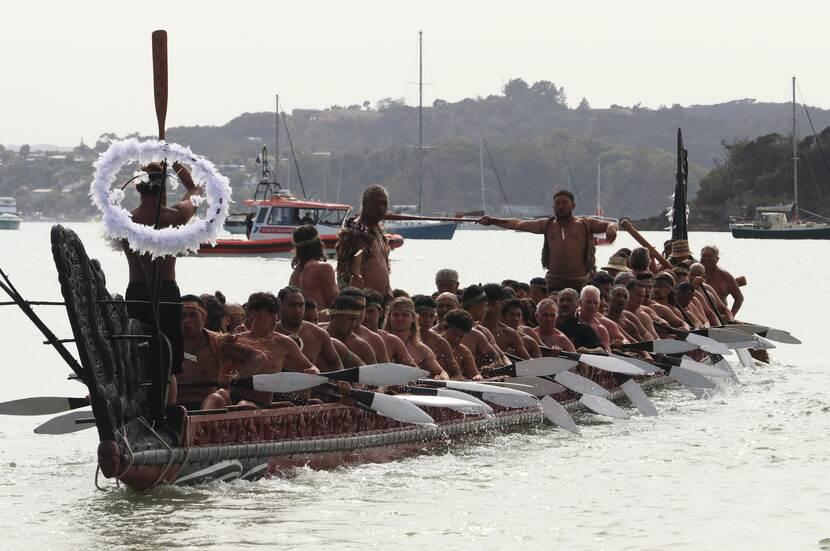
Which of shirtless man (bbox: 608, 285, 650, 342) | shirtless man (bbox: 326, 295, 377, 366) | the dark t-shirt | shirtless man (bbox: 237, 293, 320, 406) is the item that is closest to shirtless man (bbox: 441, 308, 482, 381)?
shirtless man (bbox: 326, 295, 377, 366)

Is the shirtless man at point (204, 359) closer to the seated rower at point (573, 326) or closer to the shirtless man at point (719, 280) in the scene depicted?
the seated rower at point (573, 326)

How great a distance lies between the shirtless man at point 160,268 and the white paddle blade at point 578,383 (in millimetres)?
5372

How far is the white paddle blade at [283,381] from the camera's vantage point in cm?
1131

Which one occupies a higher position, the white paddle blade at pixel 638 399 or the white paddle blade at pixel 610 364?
the white paddle blade at pixel 610 364

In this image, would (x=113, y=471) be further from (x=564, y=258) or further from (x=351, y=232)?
(x=564, y=258)

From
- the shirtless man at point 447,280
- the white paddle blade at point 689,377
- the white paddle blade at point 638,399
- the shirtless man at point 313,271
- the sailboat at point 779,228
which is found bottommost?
the sailboat at point 779,228

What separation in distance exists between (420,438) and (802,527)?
3.59 metres

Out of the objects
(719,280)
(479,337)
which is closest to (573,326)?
(479,337)

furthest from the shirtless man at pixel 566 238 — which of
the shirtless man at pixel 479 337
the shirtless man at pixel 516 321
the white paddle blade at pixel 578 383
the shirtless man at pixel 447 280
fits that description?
the shirtless man at pixel 479 337

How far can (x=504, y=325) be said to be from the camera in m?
15.5

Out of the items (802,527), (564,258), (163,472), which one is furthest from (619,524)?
(564,258)

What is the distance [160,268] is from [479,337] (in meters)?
4.89

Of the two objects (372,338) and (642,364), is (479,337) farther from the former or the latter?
(642,364)

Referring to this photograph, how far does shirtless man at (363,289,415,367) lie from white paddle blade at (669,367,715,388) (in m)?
4.88
